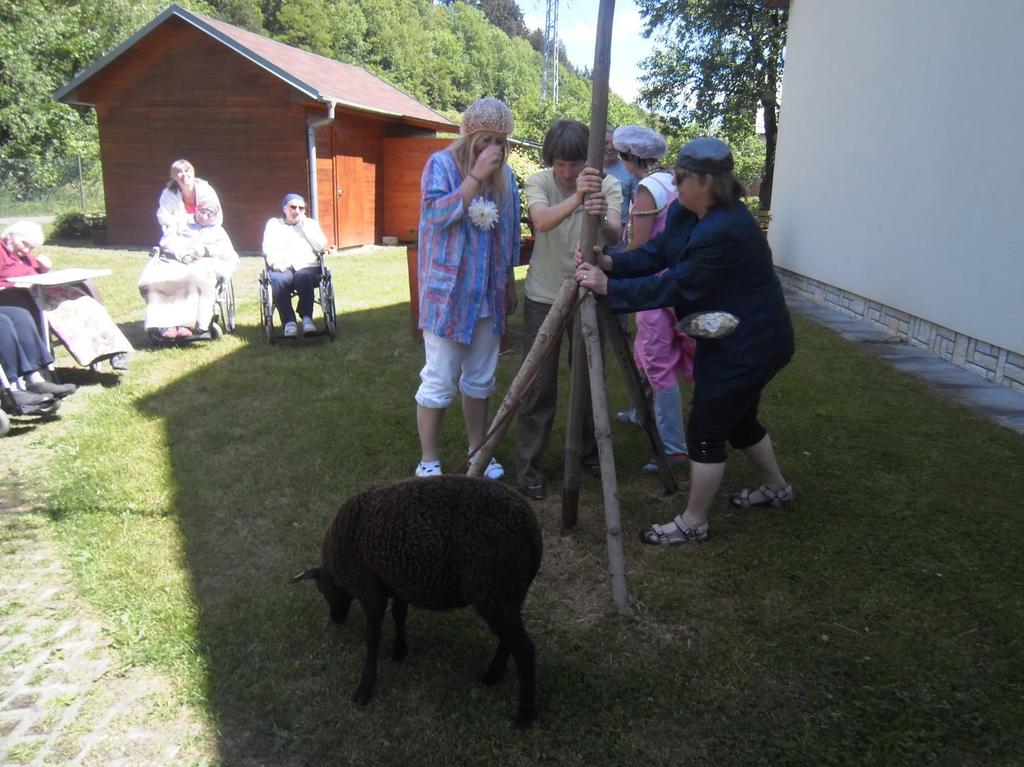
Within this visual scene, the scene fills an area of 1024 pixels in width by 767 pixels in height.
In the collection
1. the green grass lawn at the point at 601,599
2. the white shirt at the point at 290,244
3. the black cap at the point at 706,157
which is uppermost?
the black cap at the point at 706,157

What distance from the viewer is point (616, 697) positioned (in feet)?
8.82

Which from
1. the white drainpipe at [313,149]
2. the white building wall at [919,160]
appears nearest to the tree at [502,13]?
the white drainpipe at [313,149]

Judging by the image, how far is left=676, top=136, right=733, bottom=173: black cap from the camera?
321cm

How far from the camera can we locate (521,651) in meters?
2.49

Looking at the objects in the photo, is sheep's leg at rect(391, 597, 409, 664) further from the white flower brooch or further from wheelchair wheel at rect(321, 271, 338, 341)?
wheelchair wheel at rect(321, 271, 338, 341)

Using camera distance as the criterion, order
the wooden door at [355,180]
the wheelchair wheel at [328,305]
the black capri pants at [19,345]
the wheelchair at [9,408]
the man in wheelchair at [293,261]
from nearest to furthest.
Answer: the wheelchair at [9,408]
the black capri pants at [19,345]
the man in wheelchair at [293,261]
the wheelchair wheel at [328,305]
the wooden door at [355,180]

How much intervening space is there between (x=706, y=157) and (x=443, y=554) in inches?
79.0

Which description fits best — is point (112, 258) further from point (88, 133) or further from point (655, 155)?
point (88, 133)

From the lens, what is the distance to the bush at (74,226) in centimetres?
1797

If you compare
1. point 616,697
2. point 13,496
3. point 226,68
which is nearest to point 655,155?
point 616,697

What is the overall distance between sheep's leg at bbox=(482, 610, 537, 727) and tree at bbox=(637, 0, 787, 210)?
806 inches

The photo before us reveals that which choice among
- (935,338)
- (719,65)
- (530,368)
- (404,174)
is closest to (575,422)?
(530,368)

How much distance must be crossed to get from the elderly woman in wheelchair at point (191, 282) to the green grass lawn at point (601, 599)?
1.69 meters

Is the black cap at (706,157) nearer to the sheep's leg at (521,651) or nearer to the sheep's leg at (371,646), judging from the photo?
the sheep's leg at (521,651)
